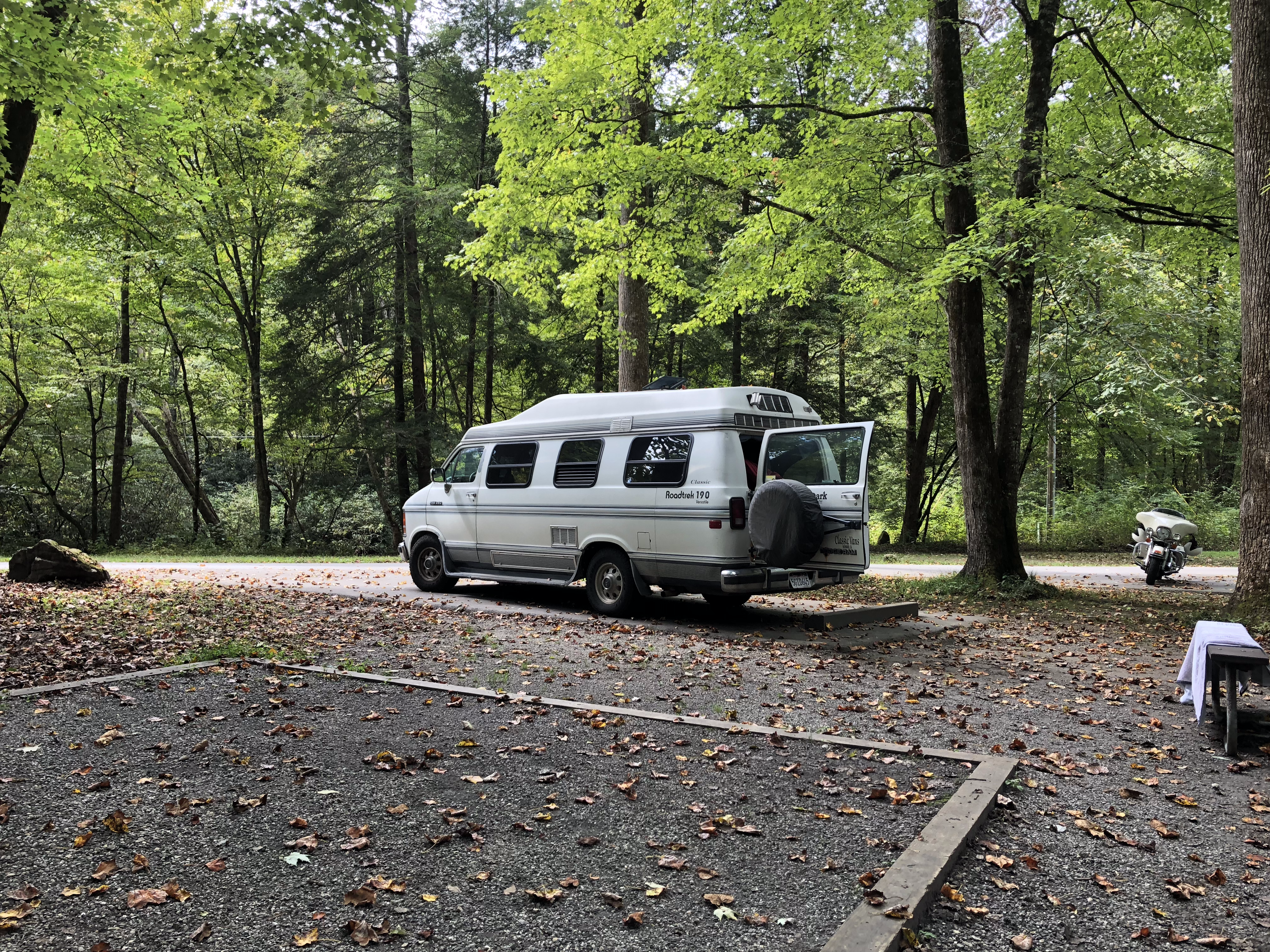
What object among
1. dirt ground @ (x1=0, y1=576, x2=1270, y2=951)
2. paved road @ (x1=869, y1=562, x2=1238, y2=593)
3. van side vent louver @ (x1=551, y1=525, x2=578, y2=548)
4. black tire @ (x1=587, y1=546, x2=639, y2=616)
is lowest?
paved road @ (x1=869, y1=562, x2=1238, y2=593)

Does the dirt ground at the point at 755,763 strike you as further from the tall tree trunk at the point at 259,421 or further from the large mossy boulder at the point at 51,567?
the tall tree trunk at the point at 259,421

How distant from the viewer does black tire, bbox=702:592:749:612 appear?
37.8ft

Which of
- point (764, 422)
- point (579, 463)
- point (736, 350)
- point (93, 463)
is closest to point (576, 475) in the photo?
point (579, 463)

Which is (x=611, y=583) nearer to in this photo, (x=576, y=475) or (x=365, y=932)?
(x=576, y=475)

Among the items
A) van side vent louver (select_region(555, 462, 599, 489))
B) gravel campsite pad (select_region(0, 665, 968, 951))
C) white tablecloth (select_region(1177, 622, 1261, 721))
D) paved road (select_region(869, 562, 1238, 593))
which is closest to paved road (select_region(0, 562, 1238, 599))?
paved road (select_region(869, 562, 1238, 593))

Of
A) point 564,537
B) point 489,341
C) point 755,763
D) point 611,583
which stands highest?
point 489,341

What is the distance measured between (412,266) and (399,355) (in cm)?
266

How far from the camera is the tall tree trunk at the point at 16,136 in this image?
32.1 ft

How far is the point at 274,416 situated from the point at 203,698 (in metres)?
20.2

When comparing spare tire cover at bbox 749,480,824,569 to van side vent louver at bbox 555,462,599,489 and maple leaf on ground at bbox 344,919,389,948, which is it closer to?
van side vent louver at bbox 555,462,599,489

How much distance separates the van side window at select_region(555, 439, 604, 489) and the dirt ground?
6.35 ft

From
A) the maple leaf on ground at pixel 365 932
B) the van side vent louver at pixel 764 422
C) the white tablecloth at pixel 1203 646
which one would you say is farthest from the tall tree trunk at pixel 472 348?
the maple leaf on ground at pixel 365 932

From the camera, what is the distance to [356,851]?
12.3 feet

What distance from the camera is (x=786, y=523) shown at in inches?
356
